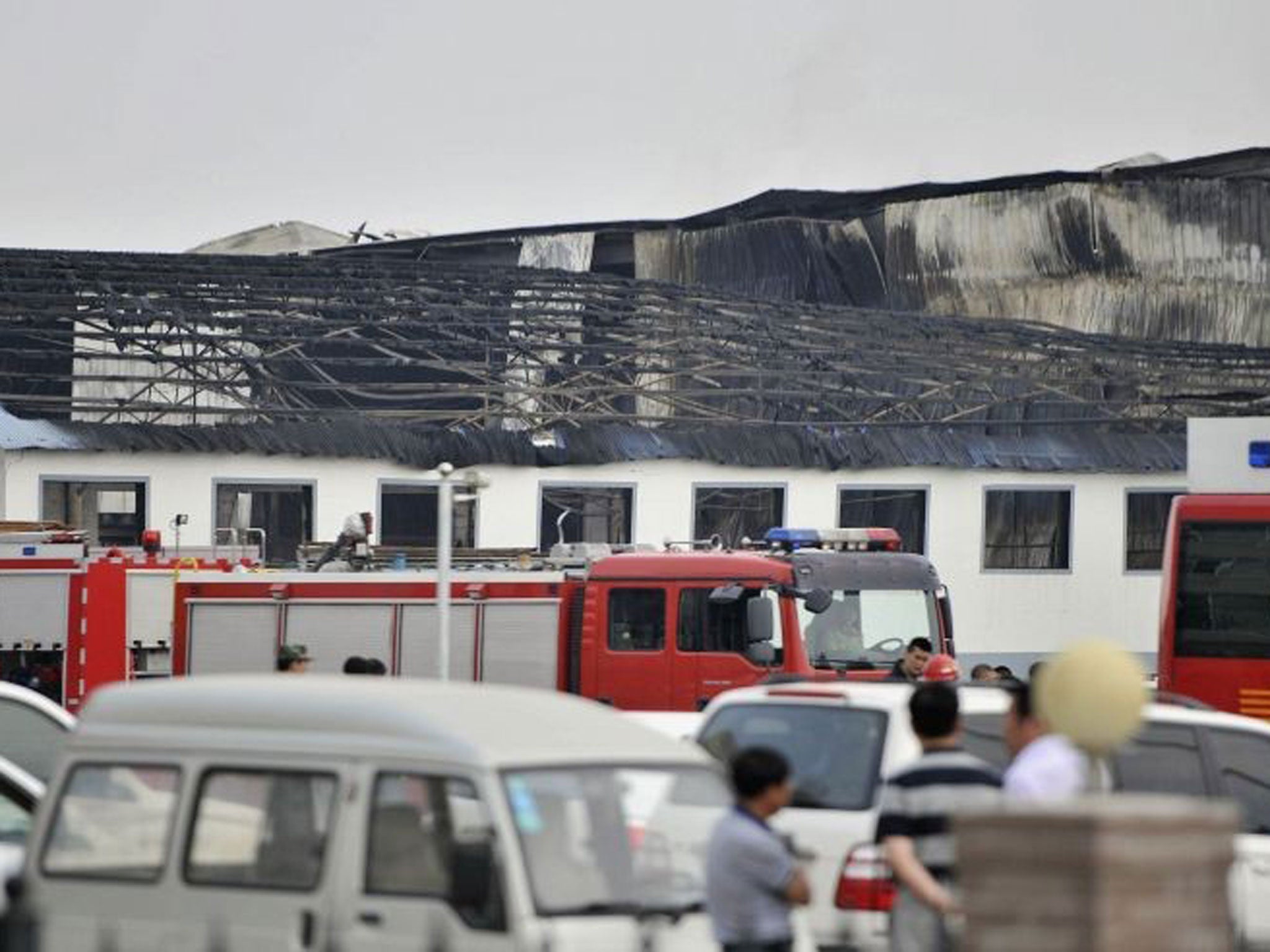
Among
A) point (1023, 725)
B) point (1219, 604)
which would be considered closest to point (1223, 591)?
point (1219, 604)

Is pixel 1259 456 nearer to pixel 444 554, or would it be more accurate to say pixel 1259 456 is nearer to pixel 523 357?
pixel 444 554

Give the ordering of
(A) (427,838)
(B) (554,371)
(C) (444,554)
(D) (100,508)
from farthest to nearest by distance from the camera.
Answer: (B) (554,371) → (D) (100,508) → (C) (444,554) → (A) (427,838)

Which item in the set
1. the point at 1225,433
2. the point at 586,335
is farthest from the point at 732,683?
the point at 586,335

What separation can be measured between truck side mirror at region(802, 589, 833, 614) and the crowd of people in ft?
46.8

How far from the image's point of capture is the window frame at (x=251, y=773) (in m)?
10.5

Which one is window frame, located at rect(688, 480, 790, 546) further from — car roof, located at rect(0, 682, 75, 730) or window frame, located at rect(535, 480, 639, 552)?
car roof, located at rect(0, 682, 75, 730)

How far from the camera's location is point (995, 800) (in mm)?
10328

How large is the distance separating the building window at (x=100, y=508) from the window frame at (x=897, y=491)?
33.1 feet

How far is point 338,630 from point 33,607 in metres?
2.77

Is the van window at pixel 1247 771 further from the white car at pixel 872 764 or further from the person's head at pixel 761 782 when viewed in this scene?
the person's head at pixel 761 782

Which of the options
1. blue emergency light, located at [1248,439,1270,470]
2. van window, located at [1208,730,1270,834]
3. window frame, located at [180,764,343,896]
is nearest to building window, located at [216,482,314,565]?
blue emergency light, located at [1248,439,1270,470]

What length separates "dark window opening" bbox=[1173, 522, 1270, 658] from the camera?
23.4m

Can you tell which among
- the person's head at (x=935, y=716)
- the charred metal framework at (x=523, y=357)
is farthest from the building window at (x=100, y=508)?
the person's head at (x=935, y=716)

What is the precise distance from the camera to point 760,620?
2591 cm
